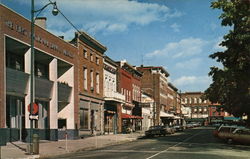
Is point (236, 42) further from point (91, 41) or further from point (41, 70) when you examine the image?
point (91, 41)

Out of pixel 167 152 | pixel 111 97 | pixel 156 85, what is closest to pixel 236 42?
pixel 167 152

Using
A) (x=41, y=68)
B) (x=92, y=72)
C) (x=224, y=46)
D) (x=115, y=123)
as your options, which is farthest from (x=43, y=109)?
(x=115, y=123)

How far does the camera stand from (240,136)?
108 ft

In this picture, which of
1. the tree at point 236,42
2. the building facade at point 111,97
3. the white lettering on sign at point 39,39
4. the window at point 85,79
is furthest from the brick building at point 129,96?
the tree at point 236,42

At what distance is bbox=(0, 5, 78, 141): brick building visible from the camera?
26.7 metres

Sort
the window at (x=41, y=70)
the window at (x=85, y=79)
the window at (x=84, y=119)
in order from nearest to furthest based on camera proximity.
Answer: the window at (x=41, y=70) → the window at (x=84, y=119) → the window at (x=85, y=79)

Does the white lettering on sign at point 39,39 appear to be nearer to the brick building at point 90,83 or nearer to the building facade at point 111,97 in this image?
the brick building at point 90,83

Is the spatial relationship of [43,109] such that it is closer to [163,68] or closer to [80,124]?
[80,124]

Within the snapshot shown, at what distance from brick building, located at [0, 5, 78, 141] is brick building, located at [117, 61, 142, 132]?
57.4 ft

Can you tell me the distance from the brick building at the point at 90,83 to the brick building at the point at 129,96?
338 inches

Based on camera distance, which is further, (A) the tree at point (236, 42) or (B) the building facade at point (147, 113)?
(B) the building facade at point (147, 113)

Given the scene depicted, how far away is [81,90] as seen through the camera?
4091cm

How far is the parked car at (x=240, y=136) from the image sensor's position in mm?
32688

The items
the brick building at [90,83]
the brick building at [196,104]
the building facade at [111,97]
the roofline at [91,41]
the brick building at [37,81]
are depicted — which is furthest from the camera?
the brick building at [196,104]
